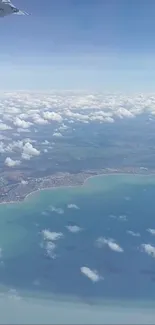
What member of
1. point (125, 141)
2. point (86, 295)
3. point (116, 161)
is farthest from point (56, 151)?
point (86, 295)

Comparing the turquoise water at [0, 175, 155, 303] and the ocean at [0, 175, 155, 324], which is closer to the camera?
the ocean at [0, 175, 155, 324]

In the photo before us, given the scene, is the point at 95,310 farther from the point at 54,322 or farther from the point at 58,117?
the point at 58,117

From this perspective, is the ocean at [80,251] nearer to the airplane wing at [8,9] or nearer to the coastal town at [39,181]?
the coastal town at [39,181]

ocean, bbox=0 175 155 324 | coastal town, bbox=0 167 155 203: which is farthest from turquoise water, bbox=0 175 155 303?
coastal town, bbox=0 167 155 203

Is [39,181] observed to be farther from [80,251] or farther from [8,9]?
[8,9]

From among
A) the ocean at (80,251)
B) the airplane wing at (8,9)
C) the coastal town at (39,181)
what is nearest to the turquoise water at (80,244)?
the ocean at (80,251)

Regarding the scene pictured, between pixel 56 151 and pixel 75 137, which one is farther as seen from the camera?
pixel 75 137

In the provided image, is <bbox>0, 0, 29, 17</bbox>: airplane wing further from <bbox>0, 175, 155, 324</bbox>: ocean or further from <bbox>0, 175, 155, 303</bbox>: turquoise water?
<bbox>0, 175, 155, 303</bbox>: turquoise water
